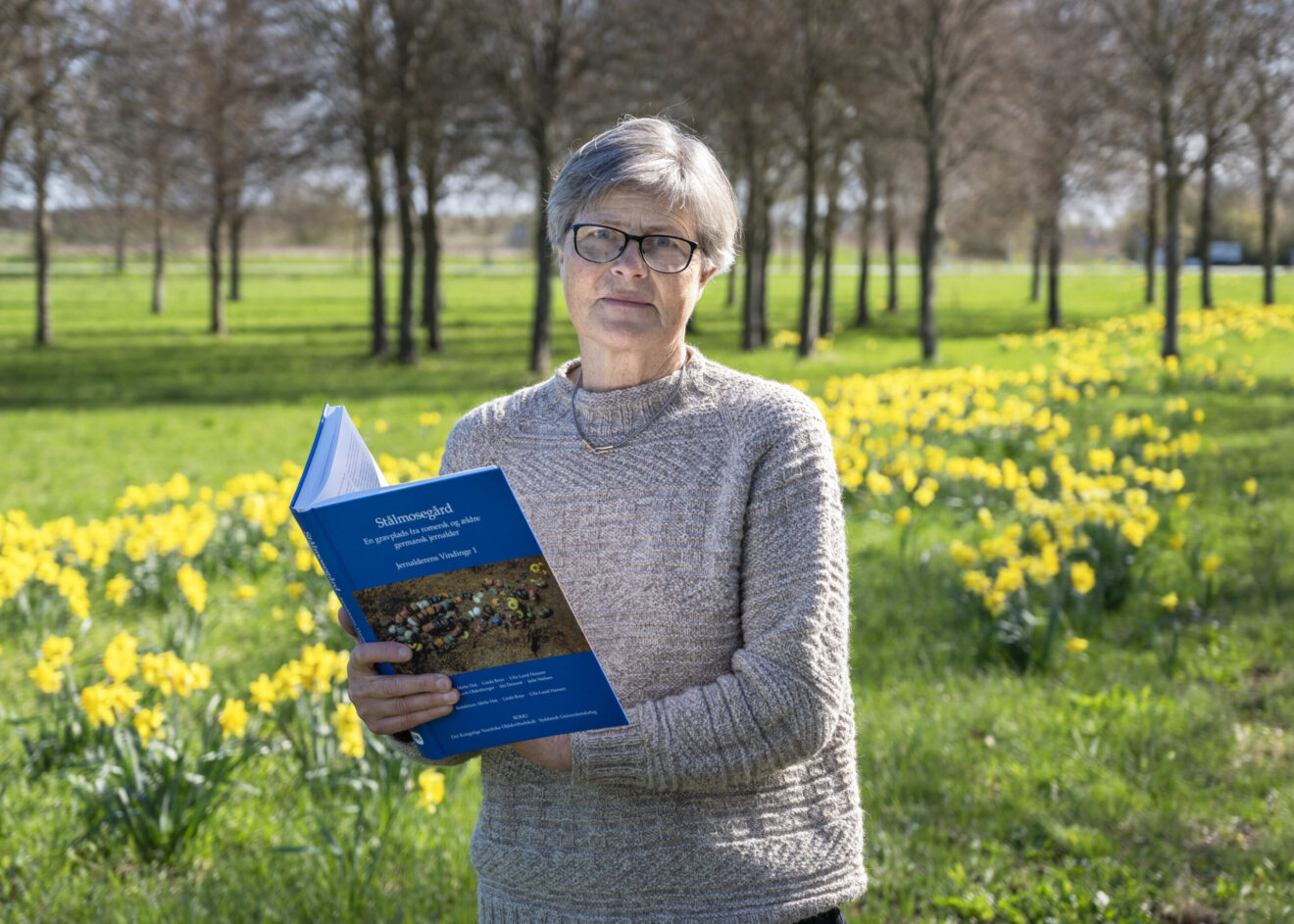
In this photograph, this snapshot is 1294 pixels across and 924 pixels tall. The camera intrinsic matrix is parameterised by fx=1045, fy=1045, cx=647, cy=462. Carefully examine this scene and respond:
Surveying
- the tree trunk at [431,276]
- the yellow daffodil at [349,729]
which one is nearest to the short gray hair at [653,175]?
the yellow daffodil at [349,729]

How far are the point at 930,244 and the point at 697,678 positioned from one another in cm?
1653

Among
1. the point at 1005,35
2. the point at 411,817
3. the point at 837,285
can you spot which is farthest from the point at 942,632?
the point at 837,285

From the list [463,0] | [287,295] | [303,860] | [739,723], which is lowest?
[303,860]

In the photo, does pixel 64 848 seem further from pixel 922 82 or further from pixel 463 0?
pixel 922 82

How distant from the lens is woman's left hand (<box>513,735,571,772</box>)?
59.5 inches

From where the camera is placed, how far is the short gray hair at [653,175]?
1.63 meters

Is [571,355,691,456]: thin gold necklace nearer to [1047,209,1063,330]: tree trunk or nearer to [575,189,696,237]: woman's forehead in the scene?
[575,189,696,237]: woman's forehead

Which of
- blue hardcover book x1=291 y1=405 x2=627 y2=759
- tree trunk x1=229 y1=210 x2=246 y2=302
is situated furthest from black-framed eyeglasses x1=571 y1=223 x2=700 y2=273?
tree trunk x1=229 y1=210 x2=246 y2=302

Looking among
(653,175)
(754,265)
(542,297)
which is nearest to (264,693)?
(653,175)

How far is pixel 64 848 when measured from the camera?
3.14 meters

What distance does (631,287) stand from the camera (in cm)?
168

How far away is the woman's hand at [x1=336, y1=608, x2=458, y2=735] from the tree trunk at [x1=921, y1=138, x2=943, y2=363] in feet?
53.7

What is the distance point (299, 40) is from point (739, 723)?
17.6 m

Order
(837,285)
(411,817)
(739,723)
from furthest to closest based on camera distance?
(837,285)
(411,817)
(739,723)
